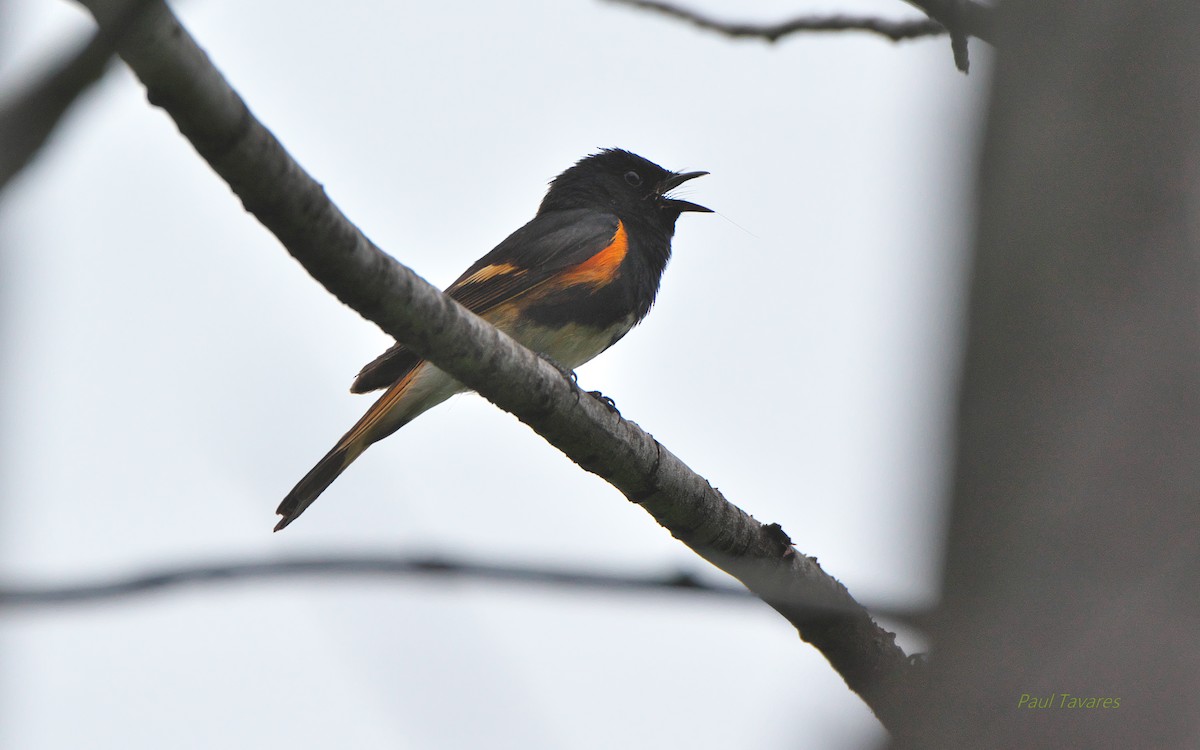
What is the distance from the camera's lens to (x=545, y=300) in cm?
534

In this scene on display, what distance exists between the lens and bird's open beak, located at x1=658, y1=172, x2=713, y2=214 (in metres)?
6.58

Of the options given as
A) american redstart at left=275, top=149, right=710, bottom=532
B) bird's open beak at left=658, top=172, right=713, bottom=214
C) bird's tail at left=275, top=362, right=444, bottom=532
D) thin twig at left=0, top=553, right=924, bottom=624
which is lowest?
thin twig at left=0, top=553, right=924, bottom=624

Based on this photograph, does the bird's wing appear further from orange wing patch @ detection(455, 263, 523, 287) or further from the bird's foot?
the bird's foot

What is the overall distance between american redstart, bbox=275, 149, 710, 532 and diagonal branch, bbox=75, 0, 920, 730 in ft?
3.24

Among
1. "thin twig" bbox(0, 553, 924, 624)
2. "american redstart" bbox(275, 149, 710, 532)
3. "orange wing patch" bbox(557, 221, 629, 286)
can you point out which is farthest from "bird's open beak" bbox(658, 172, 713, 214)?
"thin twig" bbox(0, 553, 924, 624)

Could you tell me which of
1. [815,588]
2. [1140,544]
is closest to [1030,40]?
[1140,544]

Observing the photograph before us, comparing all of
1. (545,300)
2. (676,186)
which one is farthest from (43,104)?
(676,186)

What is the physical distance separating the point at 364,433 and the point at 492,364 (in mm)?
2076

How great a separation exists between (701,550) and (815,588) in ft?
1.34

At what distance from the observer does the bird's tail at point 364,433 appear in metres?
4.94

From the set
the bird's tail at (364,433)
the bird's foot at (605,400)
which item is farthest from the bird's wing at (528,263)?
the bird's foot at (605,400)

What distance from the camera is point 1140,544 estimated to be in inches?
54.3

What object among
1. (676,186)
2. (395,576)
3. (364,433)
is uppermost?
(676,186)

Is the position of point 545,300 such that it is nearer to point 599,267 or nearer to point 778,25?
point 599,267
